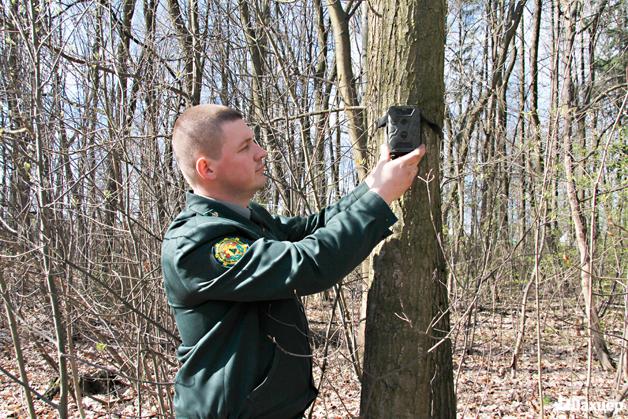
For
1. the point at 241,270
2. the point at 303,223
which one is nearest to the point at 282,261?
the point at 241,270

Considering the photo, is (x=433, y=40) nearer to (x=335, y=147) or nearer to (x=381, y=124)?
(x=381, y=124)

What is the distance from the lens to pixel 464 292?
2201 mm

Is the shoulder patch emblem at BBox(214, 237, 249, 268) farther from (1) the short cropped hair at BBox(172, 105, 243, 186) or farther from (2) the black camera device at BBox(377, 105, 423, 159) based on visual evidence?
(2) the black camera device at BBox(377, 105, 423, 159)

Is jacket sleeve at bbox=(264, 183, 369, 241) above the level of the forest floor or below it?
above

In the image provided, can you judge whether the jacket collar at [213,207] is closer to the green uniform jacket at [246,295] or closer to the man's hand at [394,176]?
the green uniform jacket at [246,295]

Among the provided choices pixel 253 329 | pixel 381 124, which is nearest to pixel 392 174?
pixel 381 124

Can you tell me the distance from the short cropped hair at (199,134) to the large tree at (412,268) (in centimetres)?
69

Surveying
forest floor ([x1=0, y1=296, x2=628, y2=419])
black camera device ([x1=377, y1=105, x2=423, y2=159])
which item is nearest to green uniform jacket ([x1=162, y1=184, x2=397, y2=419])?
black camera device ([x1=377, y1=105, x2=423, y2=159])

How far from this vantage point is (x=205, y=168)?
1.78 metres

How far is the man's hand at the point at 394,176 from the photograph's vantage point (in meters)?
1.67

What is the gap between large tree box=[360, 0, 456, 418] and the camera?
202 cm

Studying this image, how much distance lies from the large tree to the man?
0.31 meters

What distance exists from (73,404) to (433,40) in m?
5.57

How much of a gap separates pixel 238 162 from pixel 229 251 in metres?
0.36
